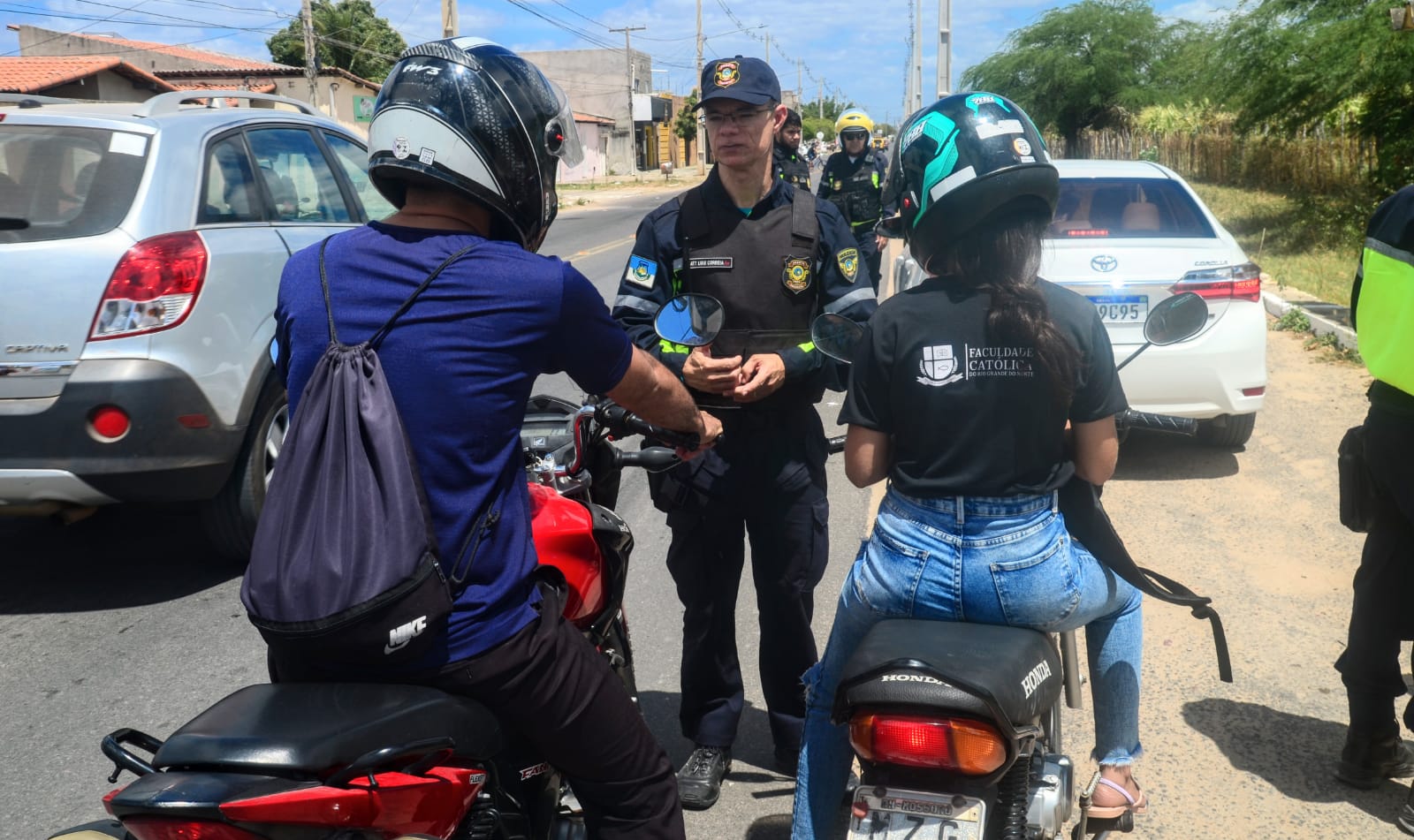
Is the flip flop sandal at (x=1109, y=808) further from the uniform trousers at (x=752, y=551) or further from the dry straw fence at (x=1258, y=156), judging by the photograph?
the dry straw fence at (x=1258, y=156)

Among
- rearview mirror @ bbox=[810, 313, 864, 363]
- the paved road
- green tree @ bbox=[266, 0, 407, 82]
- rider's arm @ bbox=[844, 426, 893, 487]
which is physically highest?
green tree @ bbox=[266, 0, 407, 82]

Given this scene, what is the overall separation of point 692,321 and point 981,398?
0.87 m

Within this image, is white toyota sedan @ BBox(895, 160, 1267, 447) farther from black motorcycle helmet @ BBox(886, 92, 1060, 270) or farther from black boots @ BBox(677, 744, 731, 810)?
black motorcycle helmet @ BBox(886, 92, 1060, 270)

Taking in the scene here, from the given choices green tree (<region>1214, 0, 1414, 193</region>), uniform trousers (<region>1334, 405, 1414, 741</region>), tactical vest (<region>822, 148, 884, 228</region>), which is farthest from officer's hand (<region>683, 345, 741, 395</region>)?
green tree (<region>1214, 0, 1414, 193</region>)

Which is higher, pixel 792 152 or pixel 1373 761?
pixel 792 152

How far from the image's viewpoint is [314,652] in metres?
1.90

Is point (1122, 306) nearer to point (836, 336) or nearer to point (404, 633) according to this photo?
point (836, 336)

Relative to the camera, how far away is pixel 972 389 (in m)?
2.27

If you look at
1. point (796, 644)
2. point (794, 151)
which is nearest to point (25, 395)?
point (796, 644)

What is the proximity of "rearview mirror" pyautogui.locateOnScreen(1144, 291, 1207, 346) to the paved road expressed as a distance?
1.52 metres

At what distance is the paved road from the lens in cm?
344

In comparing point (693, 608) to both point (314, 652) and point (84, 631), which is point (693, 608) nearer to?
point (314, 652)

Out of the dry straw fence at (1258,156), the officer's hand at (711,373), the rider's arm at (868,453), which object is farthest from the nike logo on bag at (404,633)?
the dry straw fence at (1258,156)

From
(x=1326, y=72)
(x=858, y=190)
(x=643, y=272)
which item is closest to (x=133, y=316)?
(x=643, y=272)
